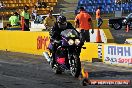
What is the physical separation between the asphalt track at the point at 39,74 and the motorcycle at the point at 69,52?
0.28m

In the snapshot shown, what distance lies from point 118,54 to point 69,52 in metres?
3.25

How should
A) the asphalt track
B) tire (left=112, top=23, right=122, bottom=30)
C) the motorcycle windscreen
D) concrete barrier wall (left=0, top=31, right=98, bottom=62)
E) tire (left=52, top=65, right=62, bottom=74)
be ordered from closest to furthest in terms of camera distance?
1. the asphalt track
2. the motorcycle windscreen
3. tire (left=52, top=65, right=62, bottom=74)
4. concrete barrier wall (left=0, top=31, right=98, bottom=62)
5. tire (left=112, top=23, right=122, bottom=30)

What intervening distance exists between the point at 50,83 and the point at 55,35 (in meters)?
1.89

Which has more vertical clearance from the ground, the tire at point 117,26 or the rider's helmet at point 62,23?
the rider's helmet at point 62,23

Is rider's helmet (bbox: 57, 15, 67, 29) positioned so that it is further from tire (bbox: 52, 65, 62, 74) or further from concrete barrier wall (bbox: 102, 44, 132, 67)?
concrete barrier wall (bbox: 102, 44, 132, 67)

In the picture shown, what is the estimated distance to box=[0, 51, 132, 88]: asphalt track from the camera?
1078cm

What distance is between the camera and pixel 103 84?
30.8ft

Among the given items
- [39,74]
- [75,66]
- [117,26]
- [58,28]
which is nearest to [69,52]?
[75,66]

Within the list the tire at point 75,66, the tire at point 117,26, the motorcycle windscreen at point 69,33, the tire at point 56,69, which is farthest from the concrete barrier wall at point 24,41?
the tire at point 117,26

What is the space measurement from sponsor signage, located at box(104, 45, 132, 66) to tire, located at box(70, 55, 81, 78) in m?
3.07

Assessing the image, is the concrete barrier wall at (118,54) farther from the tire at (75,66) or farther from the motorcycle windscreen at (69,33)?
the tire at (75,66)

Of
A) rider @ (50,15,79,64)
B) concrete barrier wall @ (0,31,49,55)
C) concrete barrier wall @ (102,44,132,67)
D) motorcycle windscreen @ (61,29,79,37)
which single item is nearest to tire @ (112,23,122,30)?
concrete barrier wall @ (0,31,49,55)

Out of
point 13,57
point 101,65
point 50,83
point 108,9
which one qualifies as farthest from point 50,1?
point 50,83

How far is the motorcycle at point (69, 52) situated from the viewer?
11648 mm
